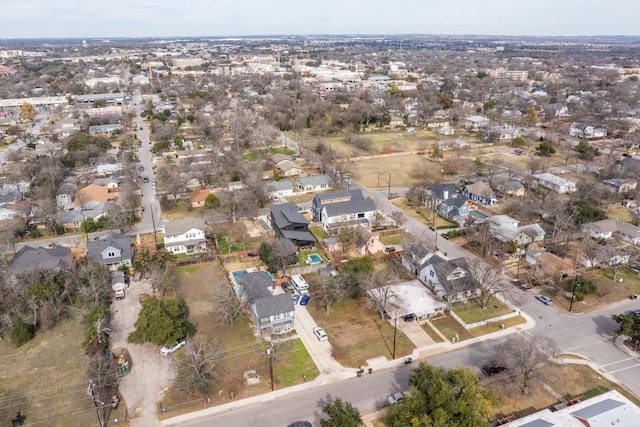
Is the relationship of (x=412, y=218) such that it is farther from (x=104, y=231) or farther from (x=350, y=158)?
(x=104, y=231)

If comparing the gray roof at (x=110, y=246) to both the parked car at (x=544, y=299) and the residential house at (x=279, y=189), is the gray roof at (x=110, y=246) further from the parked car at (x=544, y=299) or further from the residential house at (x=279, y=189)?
the parked car at (x=544, y=299)

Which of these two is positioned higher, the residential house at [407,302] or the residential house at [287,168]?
the residential house at [287,168]

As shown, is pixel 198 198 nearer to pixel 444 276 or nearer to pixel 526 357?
pixel 444 276

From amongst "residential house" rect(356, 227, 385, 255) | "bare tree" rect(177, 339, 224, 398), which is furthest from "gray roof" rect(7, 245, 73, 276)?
"residential house" rect(356, 227, 385, 255)

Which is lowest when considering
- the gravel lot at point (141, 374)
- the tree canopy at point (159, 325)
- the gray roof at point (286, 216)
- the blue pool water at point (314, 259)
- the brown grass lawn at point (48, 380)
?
the brown grass lawn at point (48, 380)

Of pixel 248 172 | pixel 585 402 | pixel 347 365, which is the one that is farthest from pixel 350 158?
pixel 585 402

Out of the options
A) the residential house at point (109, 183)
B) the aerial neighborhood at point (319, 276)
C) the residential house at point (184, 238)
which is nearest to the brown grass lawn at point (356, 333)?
the aerial neighborhood at point (319, 276)

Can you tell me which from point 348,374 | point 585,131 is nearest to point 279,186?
point 348,374
